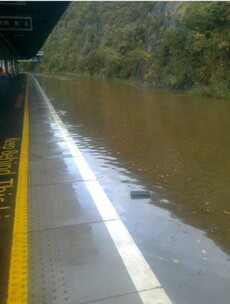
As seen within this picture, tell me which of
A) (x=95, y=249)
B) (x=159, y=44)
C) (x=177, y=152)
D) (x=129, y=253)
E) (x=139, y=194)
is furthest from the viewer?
(x=159, y=44)

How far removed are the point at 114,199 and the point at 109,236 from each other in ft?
4.16

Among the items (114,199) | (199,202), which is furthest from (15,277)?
(199,202)

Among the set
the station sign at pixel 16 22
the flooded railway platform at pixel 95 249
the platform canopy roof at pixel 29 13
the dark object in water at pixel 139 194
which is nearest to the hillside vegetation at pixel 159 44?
the platform canopy roof at pixel 29 13

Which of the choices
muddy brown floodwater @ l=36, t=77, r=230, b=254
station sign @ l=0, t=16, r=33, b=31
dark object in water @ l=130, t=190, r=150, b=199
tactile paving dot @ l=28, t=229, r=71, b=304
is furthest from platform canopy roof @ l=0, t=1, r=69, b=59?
tactile paving dot @ l=28, t=229, r=71, b=304

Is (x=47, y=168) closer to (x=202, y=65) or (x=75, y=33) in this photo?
(x=202, y=65)

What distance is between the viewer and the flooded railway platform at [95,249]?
3.55 metres

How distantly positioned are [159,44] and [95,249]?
42.7m

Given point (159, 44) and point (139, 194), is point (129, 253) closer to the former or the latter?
point (139, 194)

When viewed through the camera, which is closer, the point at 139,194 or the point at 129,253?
the point at 129,253

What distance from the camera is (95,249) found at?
4316 mm

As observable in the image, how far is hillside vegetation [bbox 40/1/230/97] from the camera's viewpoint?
87.9 ft

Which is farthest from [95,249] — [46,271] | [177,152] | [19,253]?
[177,152]

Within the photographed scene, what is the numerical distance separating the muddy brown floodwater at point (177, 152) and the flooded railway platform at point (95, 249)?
1.18 feet

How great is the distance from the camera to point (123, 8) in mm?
85312
